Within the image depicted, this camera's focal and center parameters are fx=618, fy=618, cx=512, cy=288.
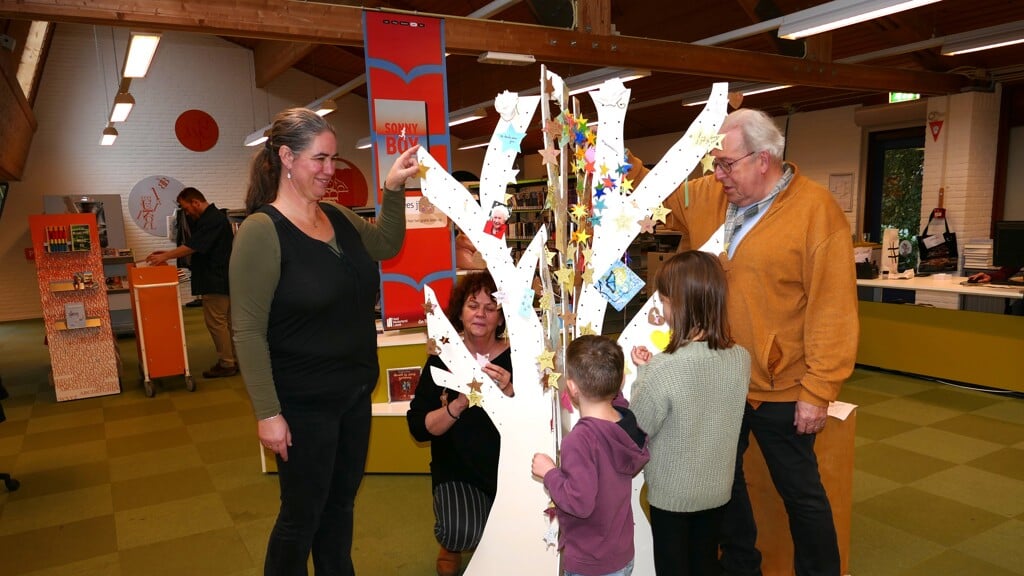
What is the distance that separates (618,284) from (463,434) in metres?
0.88

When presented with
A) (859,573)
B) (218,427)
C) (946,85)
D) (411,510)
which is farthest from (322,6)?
(946,85)

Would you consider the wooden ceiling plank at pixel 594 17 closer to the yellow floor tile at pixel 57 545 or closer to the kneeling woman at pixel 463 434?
the kneeling woman at pixel 463 434

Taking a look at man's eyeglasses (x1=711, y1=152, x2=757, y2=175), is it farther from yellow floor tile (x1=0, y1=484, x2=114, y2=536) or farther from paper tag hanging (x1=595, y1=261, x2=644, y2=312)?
yellow floor tile (x1=0, y1=484, x2=114, y2=536)

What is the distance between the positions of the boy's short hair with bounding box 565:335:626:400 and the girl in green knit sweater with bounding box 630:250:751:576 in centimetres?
18

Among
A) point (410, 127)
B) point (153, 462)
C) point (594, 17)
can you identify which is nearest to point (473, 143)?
point (594, 17)

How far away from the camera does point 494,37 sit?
4965 mm

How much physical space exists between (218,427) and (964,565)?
4.32m

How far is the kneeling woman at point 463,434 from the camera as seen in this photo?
7.03 feet

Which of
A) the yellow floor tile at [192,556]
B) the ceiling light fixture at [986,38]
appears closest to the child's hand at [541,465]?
the yellow floor tile at [192,556]

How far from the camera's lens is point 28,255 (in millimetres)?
9500

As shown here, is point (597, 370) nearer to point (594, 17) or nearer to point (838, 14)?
point (838, 14)

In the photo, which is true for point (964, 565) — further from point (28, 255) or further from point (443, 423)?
point (28, 255)

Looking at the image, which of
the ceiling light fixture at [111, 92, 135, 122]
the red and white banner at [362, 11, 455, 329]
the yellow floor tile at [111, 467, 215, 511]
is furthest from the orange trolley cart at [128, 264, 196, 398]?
the red and white banner at [362, 11, 455, 329]

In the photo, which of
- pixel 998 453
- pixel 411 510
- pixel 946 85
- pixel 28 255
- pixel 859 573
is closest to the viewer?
pixel 859 573
